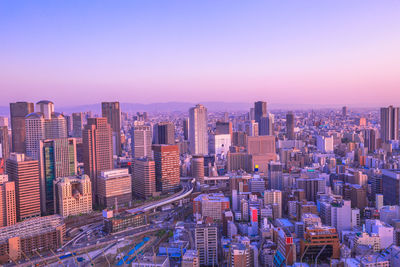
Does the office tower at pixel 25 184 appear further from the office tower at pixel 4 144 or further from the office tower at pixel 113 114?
the office tower at pixel 113 114

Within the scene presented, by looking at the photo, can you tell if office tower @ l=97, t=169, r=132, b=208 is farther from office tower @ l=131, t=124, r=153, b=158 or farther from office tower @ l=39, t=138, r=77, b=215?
office tower @ l=131, t=124, r=153, b=158

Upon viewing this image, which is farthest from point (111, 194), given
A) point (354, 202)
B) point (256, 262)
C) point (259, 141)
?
point (259, 141)

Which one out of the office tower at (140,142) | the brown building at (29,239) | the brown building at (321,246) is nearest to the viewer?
the brown building at (321,246)

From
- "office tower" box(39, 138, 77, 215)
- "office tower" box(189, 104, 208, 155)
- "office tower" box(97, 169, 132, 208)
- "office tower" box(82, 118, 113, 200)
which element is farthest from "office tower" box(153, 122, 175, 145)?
"office tower" box(39, 138, 77, 215)

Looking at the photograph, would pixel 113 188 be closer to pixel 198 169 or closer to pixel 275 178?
pixel 198 169

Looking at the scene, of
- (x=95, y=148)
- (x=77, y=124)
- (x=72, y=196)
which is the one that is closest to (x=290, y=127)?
(x=77, y=124)

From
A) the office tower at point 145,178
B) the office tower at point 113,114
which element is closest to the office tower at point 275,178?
the office tower at point 145,178

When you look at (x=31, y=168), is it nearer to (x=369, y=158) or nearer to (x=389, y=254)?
(x=389, y=254)
